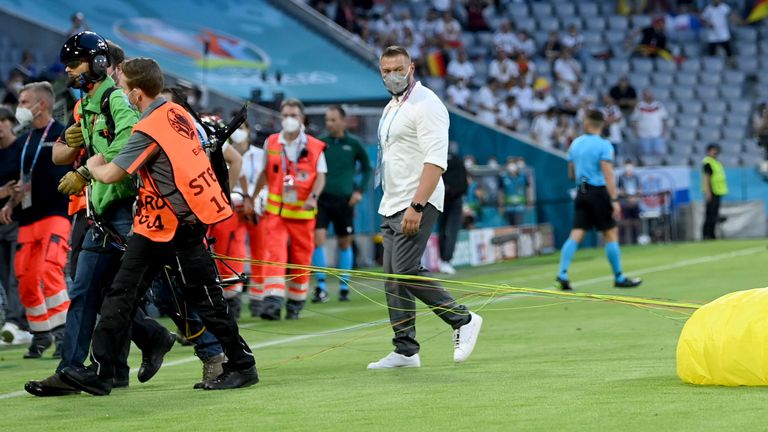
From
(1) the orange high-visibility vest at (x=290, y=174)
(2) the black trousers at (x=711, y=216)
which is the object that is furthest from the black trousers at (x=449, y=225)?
(2) the black trousers at (x=711, y=216)

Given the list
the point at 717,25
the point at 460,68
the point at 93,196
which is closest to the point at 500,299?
the point at 93,196

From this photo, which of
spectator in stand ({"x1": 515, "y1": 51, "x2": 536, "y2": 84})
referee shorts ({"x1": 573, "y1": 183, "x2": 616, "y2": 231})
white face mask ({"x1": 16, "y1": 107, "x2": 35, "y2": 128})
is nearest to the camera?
white face mask ({"x1": 16, "y1": 107, "x2": 35, "y2": 128})

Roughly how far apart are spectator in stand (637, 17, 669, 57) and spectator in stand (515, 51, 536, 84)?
173 inches

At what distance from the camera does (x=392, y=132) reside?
9.35 meters

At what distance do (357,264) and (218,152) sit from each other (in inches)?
591

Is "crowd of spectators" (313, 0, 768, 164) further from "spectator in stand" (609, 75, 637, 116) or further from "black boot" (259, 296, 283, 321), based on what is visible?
"black boot" (259, 296, 283, 321)

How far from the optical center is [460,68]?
32.1 meters

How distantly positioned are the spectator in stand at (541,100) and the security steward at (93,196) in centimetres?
2428

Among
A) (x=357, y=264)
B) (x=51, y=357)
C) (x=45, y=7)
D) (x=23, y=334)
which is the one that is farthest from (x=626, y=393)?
(x=45, y=7)

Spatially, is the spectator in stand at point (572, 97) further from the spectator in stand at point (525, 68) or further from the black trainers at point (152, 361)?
the black trainers at point (152, 361)

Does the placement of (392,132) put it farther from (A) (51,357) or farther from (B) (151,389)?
(A) (51,357)

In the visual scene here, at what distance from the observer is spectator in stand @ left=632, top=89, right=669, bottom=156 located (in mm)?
33688

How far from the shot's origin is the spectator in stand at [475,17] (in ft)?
114

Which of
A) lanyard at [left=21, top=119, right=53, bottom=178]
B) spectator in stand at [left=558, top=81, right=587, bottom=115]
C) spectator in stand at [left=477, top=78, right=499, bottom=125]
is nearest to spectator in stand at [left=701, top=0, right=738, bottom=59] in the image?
spectator in stand at [left=558, top=81, right=587, bottom=115]
